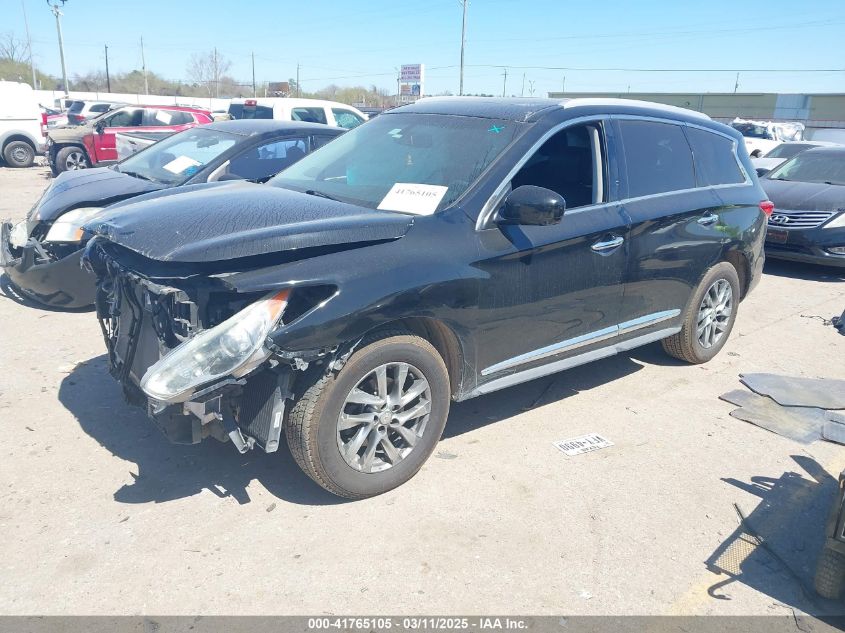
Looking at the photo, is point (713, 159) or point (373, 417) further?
point (713, 159)

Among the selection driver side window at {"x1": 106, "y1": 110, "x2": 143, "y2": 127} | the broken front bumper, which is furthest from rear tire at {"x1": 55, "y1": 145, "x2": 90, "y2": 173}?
the broken front bumper

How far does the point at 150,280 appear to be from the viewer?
3.17 metres

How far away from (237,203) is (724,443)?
3.20m

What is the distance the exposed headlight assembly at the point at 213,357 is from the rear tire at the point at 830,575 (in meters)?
2.46

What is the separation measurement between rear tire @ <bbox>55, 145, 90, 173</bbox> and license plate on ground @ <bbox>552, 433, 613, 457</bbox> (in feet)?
48.9

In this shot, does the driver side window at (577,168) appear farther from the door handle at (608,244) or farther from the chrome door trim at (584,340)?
the chrome door trim at (584,340)

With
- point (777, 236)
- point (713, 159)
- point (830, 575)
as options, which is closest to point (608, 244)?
point (713, 159)

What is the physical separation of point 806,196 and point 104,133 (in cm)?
1403

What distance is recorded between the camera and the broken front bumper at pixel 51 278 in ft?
19.2

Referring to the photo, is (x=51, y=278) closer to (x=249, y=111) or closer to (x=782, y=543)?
(x=782, y=543)

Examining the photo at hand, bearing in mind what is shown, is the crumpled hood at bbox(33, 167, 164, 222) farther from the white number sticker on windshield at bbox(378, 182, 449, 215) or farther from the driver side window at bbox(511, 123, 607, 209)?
the driver side window at bbox(511, 123, 607, 209)

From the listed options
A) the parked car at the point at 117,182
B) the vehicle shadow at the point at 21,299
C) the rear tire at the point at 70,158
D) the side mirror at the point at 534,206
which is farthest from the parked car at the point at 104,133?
the side mirror at the point at 534,206

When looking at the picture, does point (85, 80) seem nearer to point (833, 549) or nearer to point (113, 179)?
point (113, 179)

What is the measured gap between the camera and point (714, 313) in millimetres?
5438
